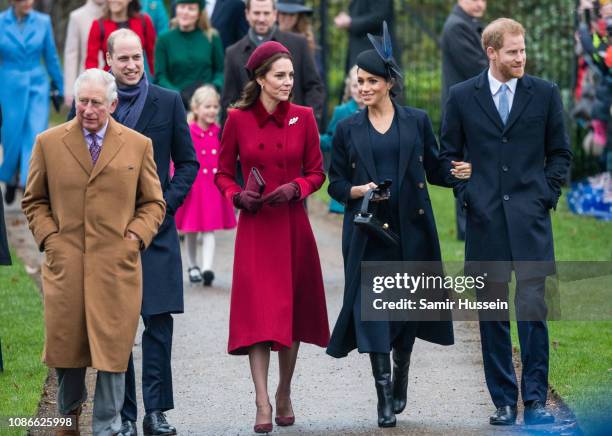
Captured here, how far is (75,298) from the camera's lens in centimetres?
631

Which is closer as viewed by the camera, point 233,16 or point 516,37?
point 516,37

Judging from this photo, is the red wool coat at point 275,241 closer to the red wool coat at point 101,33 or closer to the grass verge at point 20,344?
the grass verge at point 20,344

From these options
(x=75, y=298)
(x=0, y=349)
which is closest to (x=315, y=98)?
(x=0, y=349)

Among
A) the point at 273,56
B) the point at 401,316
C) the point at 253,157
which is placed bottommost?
the point at 401,316

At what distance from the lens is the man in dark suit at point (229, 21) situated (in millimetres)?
13750

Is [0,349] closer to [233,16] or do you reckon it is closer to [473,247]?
[473,247]

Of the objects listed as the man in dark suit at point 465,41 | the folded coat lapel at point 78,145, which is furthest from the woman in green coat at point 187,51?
the folded coat lapel at point 78,145

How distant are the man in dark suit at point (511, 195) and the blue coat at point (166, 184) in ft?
4.62

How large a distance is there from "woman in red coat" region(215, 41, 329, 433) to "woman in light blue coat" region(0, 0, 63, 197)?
23.3ft

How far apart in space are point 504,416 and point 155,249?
74.3 inches

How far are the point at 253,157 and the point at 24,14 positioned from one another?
737 centimetres

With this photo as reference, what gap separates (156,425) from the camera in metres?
6.94

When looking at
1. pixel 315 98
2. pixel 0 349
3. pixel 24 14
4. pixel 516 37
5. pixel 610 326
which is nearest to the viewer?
pixel 516 37

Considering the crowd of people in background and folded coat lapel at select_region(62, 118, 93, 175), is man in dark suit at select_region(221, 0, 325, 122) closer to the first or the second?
the crowd of people in background
